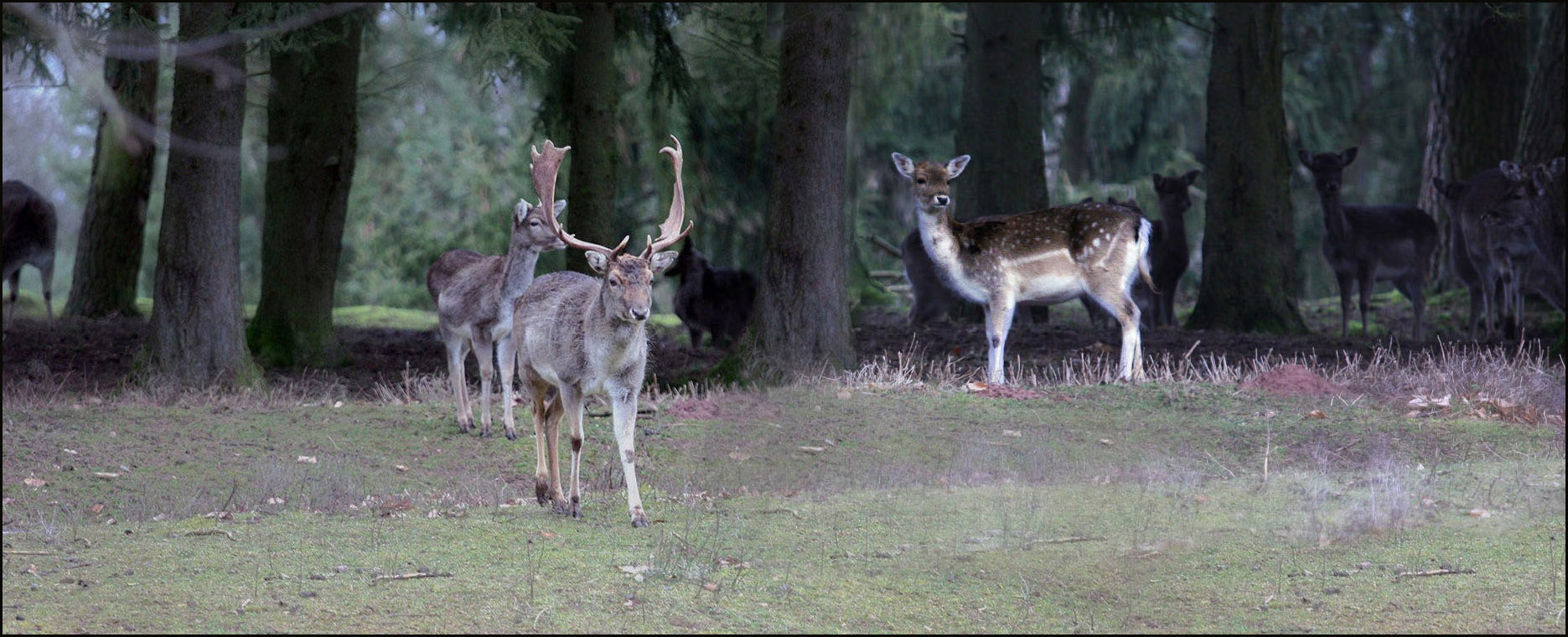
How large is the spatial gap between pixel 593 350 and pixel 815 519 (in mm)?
1301

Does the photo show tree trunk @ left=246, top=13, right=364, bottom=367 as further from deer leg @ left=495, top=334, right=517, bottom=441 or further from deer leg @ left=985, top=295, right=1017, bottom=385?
deer leg @ left=985, top=295, right=1017, bottom=385

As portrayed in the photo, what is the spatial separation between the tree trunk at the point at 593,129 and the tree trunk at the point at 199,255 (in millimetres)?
2893

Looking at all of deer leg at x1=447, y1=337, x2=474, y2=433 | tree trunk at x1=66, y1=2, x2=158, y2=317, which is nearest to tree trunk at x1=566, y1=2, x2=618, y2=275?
deer leg at x1=447, y1=337, x2=474, y2=433

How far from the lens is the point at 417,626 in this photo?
5289 millimetres

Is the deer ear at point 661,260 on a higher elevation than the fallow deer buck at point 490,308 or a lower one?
higher

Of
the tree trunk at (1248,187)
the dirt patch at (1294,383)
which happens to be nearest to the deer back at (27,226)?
the tree trunk at (1248,187)

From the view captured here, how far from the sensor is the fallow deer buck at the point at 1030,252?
1159 cm

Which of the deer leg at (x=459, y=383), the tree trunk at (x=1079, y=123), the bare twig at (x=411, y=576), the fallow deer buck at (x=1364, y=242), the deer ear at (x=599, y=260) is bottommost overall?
the bare twig at (x=411, y=576)

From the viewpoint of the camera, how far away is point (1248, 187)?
15.6 m

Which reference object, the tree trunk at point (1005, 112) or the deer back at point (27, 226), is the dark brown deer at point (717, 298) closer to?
the tree trunk at point (1005, 112)

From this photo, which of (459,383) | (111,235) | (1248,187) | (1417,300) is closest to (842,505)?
(459,383)

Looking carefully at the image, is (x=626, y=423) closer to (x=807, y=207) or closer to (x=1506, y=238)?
(x=807, y=207)

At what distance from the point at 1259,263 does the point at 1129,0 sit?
189 inches

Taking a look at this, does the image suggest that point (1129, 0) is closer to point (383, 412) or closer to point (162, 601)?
point (383, 412)
